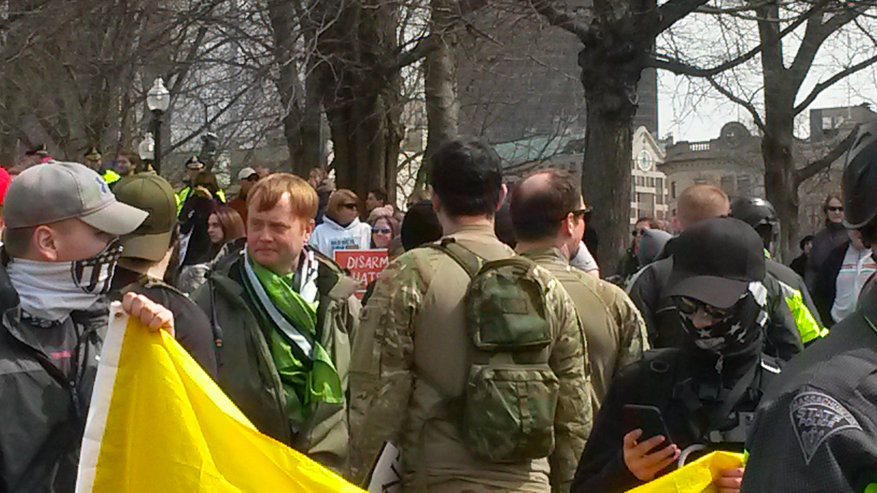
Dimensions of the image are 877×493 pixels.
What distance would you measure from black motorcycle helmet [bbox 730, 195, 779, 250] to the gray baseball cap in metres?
4.83

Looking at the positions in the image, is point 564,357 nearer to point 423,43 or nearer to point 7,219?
point 7,219

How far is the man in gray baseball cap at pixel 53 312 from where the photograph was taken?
3781 millimetres

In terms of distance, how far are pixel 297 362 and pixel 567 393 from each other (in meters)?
1.26

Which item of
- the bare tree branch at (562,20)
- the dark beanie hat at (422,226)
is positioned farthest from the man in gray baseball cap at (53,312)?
the bare tree branch at (562,20)

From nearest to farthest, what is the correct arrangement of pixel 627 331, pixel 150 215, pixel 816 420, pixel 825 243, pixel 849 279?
1. pixel 816 420
2. pixel 150 215
3. pixel 627 331
4. pixel 849 279
5. pixel 825 243

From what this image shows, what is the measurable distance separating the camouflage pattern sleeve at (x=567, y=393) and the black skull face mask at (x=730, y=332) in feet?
3.18

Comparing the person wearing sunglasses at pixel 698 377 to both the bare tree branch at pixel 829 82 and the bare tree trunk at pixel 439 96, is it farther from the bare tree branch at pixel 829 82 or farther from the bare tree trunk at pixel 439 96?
the bare tree branch at pixel 829 82

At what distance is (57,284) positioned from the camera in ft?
12.9

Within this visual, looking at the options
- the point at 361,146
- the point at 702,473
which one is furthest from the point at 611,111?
the point at 702,473

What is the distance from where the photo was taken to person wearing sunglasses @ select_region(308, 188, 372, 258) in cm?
1248

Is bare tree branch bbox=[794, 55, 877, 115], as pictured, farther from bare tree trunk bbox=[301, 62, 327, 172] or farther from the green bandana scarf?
the green bandana scarf

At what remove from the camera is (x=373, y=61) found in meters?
17.9

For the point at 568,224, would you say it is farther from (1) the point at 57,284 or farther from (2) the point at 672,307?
(1) the point at 57,284

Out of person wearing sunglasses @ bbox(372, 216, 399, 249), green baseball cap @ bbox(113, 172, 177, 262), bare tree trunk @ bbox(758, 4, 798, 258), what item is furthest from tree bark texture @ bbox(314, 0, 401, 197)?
green baseball cap @ bbox(113, 172, 177, 262)
